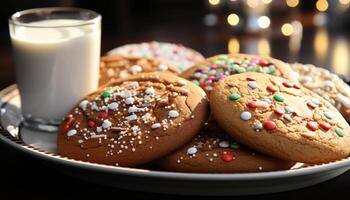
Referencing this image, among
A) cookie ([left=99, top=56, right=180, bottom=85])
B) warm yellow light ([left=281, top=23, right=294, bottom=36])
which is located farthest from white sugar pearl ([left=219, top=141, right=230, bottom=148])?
warm yellow light ([left=281, top=23, right=294, bottom=36])

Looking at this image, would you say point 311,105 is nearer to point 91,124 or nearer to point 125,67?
point 91,124

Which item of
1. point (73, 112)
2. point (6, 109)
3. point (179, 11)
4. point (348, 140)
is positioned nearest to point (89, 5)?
point (179, 11)

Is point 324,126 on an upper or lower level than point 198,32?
upper

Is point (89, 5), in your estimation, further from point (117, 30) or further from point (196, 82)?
point (196, 82)

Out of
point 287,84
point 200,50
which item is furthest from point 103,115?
point 200,50

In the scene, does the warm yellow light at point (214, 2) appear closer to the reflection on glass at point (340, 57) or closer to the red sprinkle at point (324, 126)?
the reflection on glass at point (340, 57)
